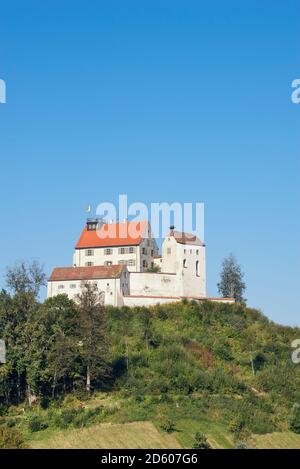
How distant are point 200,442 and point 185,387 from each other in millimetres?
10393

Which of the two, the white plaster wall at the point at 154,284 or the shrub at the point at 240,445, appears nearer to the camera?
the shrub at the point at 240,445

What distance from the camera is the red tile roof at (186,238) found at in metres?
100

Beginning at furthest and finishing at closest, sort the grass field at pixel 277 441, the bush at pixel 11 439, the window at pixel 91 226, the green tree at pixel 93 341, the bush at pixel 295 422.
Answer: the window at pixel 91 226 → the green tree at pixel 93 341 → the bush at pixel 295 422 → the grass field at pixel 277 441 → the bush at pixel 11 439

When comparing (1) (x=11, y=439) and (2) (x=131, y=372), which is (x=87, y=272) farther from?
(1) (x=11, y=439)

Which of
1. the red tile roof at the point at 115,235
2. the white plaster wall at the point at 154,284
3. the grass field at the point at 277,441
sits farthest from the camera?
the red tile roof at the point at 115,235

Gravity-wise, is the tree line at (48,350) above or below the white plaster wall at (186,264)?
below

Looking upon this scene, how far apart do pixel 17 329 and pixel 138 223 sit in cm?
2936

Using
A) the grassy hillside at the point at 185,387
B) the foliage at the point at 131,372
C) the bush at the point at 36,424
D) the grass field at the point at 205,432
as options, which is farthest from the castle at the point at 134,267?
the bush at the point at 36,424

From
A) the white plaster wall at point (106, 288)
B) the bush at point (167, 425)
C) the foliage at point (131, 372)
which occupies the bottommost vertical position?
the bush at point (167, 425)

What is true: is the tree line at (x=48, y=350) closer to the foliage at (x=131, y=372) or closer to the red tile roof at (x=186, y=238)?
the foliage at (x=131, y=372)
